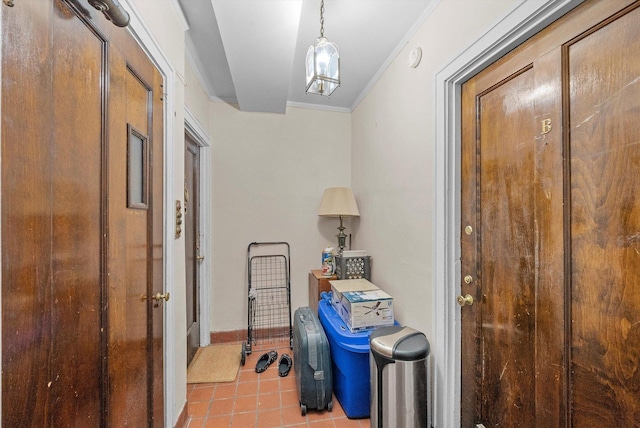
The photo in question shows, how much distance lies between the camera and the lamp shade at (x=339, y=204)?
279cm

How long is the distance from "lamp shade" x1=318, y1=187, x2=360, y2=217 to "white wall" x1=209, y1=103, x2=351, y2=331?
29cm

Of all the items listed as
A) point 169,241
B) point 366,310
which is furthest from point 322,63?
point 366,310

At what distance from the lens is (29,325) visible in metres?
0.64

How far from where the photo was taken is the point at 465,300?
1461 mm

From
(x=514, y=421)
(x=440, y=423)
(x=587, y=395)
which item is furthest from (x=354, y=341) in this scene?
(x=587, y=395)

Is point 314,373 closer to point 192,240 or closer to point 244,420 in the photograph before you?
point 244,420

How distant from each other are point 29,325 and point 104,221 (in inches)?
14.9

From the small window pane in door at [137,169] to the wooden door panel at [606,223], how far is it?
1656 mm

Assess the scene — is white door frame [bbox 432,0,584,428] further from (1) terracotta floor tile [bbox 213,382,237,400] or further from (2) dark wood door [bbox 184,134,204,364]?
(2) dark wood door [bbox 184,134,204,364]

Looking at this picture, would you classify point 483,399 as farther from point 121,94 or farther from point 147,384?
point 121,94

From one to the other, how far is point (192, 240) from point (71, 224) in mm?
1912

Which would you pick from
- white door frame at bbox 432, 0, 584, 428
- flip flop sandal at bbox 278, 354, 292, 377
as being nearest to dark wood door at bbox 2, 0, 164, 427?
flip flop sandal at bbox 278, 354, 292, 377

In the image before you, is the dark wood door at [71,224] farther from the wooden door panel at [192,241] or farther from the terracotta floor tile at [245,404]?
the wooden door panel at [192,241]

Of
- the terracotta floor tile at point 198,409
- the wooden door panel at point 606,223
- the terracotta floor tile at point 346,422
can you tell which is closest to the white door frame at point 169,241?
the terracotta floor tile at point 198,409
